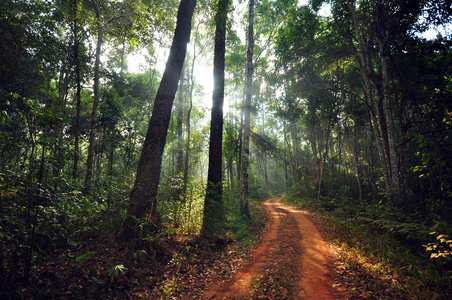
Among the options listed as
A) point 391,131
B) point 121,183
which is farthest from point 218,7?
point 391,131

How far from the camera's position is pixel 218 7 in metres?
8.46

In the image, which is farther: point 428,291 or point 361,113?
point 361,113

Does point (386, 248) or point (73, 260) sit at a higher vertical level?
point (73, 260)

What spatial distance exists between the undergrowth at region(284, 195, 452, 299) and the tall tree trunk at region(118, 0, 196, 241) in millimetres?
5263

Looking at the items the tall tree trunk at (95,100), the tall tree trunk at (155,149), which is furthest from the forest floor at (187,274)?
the tall tree trunk at (95,100)

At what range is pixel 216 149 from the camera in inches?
332

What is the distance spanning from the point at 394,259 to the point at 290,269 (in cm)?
304

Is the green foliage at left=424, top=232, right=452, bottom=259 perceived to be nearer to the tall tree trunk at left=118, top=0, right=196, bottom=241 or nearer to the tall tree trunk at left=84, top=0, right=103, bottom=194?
the tall tree trunk at left=118, top=0, right=196, bottom=241

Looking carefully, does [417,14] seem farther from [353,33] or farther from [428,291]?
[428,291]

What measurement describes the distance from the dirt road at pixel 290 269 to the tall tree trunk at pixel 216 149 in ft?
6.21

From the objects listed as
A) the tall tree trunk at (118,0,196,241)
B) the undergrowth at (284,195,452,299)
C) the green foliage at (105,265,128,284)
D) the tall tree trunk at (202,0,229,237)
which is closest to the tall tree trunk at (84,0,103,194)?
the tall tree trunk at (118,0,196,241)

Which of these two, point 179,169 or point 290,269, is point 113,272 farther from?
point 179,169

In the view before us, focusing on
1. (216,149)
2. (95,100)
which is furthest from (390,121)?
(95,100)

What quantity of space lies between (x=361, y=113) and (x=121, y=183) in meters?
16.0
